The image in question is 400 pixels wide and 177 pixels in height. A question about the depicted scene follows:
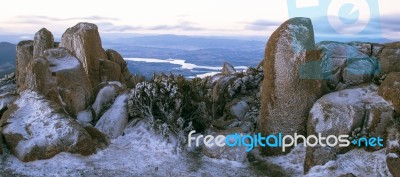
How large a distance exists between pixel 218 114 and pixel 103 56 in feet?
27.8

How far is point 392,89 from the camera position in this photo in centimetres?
1389

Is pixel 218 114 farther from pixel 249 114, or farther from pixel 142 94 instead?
pixel 142 94

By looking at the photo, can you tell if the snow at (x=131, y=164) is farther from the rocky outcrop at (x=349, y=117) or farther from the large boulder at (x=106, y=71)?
the large boulder at (x=106, y=71)

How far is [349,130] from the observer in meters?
14.0

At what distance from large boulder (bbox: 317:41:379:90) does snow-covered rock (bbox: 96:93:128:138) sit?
823 centimetres

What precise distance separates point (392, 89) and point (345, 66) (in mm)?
3392

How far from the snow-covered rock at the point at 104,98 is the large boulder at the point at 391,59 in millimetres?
11342

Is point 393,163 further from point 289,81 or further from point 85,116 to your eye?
point 85,116

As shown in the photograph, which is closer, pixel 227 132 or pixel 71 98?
pixel 227 132

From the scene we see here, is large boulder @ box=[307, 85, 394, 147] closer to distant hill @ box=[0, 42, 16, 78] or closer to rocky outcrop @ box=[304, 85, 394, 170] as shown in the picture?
rocky outcrop @ box=[304, 85, 394, 170]

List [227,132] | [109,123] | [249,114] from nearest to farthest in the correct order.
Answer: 1. [227,132]
2. [109,123]
3. [249,114]

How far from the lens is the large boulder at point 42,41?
25406 millimetres

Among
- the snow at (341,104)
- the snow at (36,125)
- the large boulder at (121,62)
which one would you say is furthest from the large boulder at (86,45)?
the snow at (341,104)

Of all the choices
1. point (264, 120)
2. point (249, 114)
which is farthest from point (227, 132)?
point (249, 114)
